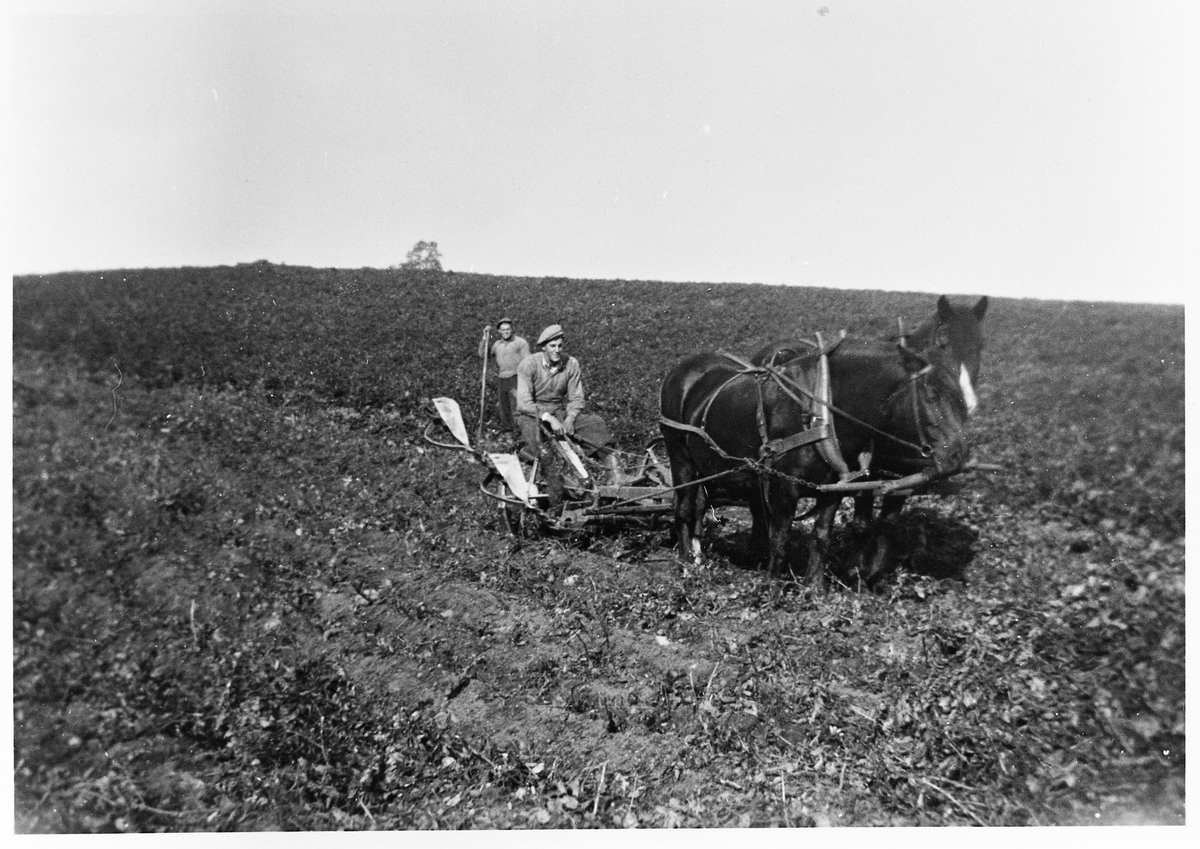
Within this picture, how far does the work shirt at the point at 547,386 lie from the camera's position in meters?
7.14

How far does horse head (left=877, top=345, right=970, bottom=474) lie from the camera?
4828 millimetres

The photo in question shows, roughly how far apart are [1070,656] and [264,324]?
13557mm

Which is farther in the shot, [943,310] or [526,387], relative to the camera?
[526,387]

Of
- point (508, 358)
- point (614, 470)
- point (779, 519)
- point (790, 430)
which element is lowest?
point (779, 519)

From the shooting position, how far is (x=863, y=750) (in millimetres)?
4012

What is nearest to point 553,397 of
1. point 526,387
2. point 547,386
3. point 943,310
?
point 547,386

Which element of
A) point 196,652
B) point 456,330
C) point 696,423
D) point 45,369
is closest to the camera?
point 196,652

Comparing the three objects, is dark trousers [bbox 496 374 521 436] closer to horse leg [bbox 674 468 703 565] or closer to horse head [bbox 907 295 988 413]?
horse leg [bbox 674 468 703 565]

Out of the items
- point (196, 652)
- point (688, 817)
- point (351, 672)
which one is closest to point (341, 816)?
point (351, 672)

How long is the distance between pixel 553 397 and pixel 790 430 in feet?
8.50

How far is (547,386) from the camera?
7332 millimetres

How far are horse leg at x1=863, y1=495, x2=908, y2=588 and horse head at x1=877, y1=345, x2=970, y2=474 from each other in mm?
597

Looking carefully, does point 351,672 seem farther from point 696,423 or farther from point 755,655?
point 696,423

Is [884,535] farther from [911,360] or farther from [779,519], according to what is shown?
[911,360]
